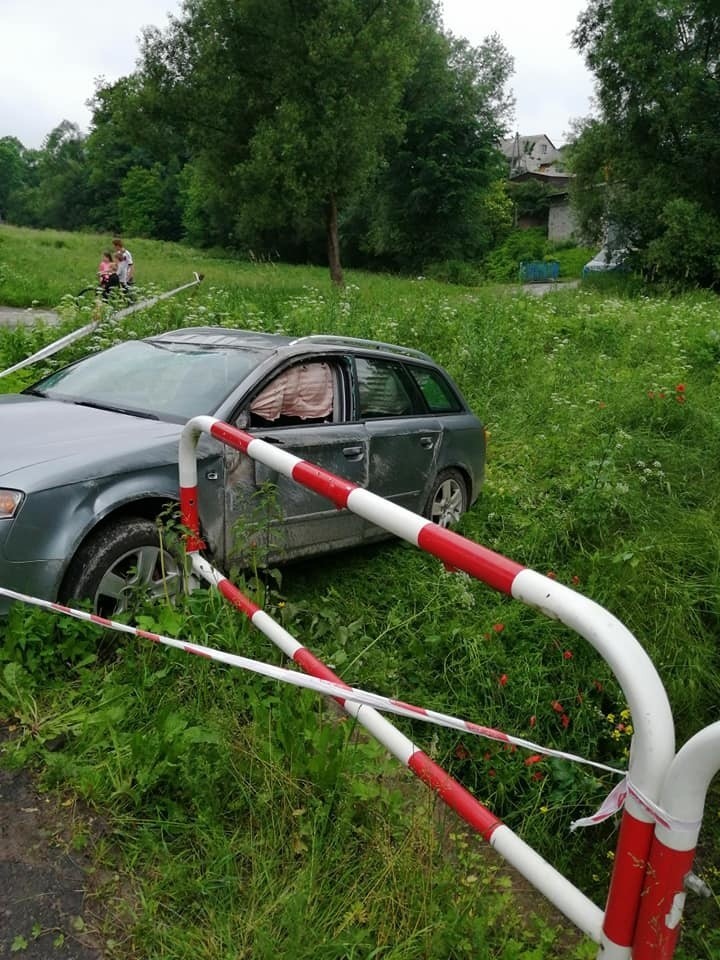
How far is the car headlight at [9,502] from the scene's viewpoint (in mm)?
3100

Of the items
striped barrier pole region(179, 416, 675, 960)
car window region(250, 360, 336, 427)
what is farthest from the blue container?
striped barrier pole region(179, 416, 675, 960)

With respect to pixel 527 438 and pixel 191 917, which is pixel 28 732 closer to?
pixel 191 917

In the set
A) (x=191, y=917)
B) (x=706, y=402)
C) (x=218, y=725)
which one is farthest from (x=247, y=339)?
(x=706, y=402)

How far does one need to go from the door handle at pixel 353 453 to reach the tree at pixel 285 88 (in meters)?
20.8

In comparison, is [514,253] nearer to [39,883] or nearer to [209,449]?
[209,449]

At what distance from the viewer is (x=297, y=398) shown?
15.5 feet

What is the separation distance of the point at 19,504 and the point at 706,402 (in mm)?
7822

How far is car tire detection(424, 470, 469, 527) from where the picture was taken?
5711 mm

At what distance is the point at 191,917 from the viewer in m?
2.08

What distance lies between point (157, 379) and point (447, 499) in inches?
95.5

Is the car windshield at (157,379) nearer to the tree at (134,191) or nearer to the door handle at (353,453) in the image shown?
the door handle at (353,453)

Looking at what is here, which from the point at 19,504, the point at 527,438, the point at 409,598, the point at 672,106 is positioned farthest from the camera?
the point at 672,106

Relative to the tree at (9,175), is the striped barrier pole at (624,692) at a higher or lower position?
lower

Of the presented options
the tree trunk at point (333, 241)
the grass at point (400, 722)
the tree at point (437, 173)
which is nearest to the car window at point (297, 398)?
the grass at point (400, 722)
